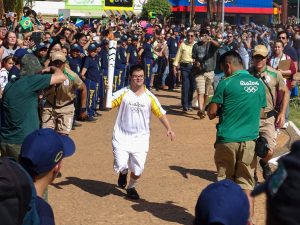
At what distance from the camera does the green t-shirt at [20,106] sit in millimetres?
6246

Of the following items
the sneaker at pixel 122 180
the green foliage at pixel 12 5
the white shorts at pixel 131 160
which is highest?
the green foliage at pixel 12 5

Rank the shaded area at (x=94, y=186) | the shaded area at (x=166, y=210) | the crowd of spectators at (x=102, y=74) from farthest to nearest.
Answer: the shaded area at (x=94, y=186), the shaded area at (x=166, y=210), the crowd of spectators at (x=102, y=74)

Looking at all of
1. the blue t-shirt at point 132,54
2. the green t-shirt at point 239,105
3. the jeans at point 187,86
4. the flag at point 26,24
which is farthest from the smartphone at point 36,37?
the green t-shirt at point 239,105

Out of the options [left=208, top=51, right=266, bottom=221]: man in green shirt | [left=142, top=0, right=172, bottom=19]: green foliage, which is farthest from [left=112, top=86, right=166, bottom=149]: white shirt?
[left=142, top=0, right=172, bottom=19]: green foliage

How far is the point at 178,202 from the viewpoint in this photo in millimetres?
8000

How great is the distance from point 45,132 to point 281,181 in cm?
214

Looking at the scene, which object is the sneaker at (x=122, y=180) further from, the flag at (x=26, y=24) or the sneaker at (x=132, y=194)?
the flag at (x=26, y=24)

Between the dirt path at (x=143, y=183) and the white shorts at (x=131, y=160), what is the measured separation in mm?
389

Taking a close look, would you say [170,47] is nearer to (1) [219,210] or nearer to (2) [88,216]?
(2) [88,216]

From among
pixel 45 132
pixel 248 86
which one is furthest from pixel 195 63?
pixel 45 132

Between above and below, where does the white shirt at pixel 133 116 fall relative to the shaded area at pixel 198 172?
above

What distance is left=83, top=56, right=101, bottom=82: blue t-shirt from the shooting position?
13.8 metres

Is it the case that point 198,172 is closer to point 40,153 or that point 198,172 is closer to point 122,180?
point 122,180

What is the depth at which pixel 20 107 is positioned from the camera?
6.35m
